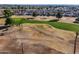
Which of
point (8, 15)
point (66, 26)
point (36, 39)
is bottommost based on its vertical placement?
point (36, 39)

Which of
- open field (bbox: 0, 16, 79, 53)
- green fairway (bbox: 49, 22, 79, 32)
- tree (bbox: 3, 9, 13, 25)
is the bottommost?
open field (bbox: 0, 16, 79, 53)

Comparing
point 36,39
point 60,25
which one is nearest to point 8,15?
point 36,39

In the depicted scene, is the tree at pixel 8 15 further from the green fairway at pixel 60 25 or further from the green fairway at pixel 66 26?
the green fairway at pixel 66 26

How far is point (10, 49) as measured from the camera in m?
5.13

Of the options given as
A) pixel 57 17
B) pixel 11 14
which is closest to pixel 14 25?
pixel 11 14

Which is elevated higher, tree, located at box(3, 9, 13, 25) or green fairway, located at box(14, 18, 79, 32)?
tree, located at box(3, 9, 13, 25)

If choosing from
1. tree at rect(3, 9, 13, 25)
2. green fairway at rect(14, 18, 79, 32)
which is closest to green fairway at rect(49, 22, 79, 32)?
green fairway at rect(14, 18, 79, 32)

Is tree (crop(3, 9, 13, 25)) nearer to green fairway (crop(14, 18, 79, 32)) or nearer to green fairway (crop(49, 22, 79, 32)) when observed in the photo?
green fairway (crop(14, 18, 79, 32))

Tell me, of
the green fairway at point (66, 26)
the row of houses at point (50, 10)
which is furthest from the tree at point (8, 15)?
the green fairway at point (66, 26)

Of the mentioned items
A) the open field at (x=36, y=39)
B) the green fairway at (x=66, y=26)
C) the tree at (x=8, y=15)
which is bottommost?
the open field at (x=36, y=39)

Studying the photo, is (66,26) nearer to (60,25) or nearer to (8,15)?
(60,25)
